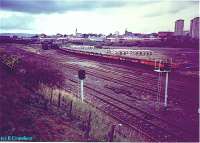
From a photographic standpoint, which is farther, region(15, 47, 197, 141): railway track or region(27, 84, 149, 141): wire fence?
region(15, 47, 197, 141): railway track

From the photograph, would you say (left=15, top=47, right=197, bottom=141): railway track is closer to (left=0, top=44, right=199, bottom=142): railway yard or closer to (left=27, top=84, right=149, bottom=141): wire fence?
(left=0, top=44, right=199, bottom=142): railway yard

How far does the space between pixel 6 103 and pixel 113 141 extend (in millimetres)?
4399

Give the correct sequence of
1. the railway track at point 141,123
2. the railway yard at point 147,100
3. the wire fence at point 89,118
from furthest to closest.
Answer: the railway yard at point 147,100 < the railway track at point 141,123 < the wire fence at point 89,118

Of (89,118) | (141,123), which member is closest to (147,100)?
(141,123)

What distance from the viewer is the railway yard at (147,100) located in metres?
10.4

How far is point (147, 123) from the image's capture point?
11.0 meters

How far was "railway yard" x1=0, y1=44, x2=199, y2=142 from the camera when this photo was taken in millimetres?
10406

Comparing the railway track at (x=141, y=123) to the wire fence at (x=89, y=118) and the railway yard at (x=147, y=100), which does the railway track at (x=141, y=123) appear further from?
the wire fence at (x=89, y=118)

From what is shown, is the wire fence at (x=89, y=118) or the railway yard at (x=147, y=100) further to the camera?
the railway yard at (x=147, y=100)

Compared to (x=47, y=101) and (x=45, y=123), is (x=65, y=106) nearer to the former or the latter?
(x=47, y=101)

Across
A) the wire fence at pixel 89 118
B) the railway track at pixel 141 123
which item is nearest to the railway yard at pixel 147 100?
the railway track at pixel 141 123

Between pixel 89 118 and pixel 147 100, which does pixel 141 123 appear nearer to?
pixel 89 118

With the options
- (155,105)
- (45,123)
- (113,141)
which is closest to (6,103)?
(45,123)

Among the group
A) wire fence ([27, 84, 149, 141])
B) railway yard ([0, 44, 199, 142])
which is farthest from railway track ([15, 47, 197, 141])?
wire fence ([27, 84, 149, 141])
